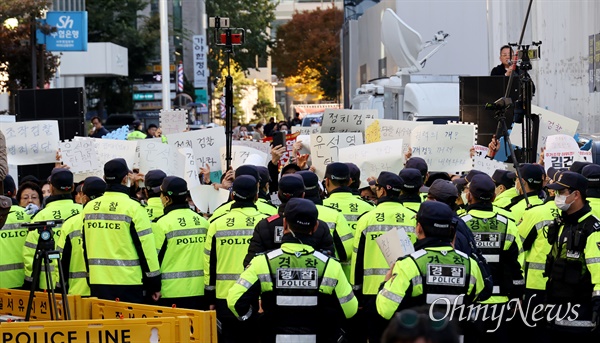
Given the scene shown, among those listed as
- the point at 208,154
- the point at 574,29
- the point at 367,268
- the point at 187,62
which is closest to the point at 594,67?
the point at 574,29

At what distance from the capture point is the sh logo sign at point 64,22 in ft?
111

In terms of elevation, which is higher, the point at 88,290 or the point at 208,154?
the point at 208,154

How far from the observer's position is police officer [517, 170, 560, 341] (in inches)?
423

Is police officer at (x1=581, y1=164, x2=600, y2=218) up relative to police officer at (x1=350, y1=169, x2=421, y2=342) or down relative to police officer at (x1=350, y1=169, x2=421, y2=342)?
up

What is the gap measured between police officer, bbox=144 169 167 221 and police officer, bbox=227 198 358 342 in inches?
148

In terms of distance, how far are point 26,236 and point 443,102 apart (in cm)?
1300

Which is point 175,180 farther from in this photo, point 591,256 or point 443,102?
point 443,102

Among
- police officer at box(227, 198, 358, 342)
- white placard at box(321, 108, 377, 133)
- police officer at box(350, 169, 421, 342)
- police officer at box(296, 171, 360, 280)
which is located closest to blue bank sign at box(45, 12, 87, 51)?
white placard at box(321, 108, 377, 133)

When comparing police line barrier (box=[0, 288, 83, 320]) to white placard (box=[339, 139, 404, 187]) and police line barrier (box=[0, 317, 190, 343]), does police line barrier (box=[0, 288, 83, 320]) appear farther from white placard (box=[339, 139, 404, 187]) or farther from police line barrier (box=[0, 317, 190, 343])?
white placard (box=[339, 139, 404, 187])

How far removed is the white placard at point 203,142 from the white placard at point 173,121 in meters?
2.27

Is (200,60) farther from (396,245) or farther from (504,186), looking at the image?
(396,245)

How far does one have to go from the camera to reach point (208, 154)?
52.3 feet

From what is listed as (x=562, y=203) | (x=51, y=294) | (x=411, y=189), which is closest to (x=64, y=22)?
(x=411, y=189)

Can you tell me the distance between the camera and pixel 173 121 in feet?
59.5
